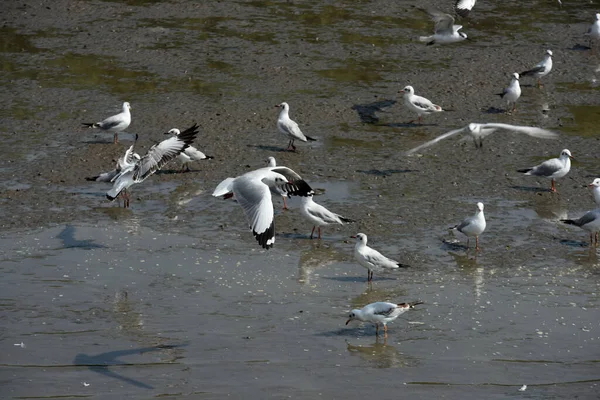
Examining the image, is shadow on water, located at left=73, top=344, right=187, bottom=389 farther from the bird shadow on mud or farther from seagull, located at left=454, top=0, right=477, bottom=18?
seagull, located at left=454, top=0, right=477, bottom=18

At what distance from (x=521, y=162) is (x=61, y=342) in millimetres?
8949

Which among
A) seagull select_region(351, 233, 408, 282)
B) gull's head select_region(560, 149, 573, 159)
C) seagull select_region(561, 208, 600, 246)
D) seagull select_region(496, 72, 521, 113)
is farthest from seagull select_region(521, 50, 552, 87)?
seagull select_region(351, 233, 408, 282)

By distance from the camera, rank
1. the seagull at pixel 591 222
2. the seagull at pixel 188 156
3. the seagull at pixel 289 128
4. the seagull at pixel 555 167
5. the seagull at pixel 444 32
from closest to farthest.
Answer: the seagull at pixel 591 222 → the seagull at pixel 555 167 → the seagull at pixel 188 156 → the seagull at pixel 289 128 → the seagull at pixel 444 32

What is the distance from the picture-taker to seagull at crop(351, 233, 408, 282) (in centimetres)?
1241

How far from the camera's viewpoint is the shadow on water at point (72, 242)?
1350 centimetres

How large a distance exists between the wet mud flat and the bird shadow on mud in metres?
0.05

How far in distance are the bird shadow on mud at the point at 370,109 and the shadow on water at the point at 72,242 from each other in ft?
21.5

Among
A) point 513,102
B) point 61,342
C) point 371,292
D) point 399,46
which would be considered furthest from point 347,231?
point 399,46

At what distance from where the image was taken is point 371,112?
1886 cm

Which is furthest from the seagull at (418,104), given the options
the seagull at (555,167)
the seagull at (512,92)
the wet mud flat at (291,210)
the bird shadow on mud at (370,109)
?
the seagull at (555,167)

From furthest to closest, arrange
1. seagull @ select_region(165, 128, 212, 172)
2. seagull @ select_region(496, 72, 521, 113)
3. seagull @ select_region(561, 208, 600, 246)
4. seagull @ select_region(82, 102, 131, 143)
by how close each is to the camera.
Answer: seagull @ select_region(496, 72, 521, 113) < seagull @ select_region(82, 102, 131, 143) < seagull @ select_region(165, 128, 212, 172) < seagull @ select_region(561, 208, 600, 246)

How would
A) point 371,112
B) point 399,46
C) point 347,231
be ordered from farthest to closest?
point 399,46 → point 371,112 → point 347,231

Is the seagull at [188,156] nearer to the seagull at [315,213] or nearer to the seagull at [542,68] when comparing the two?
the seagull at [315,213]

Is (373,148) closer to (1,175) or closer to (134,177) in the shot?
(134,177)
